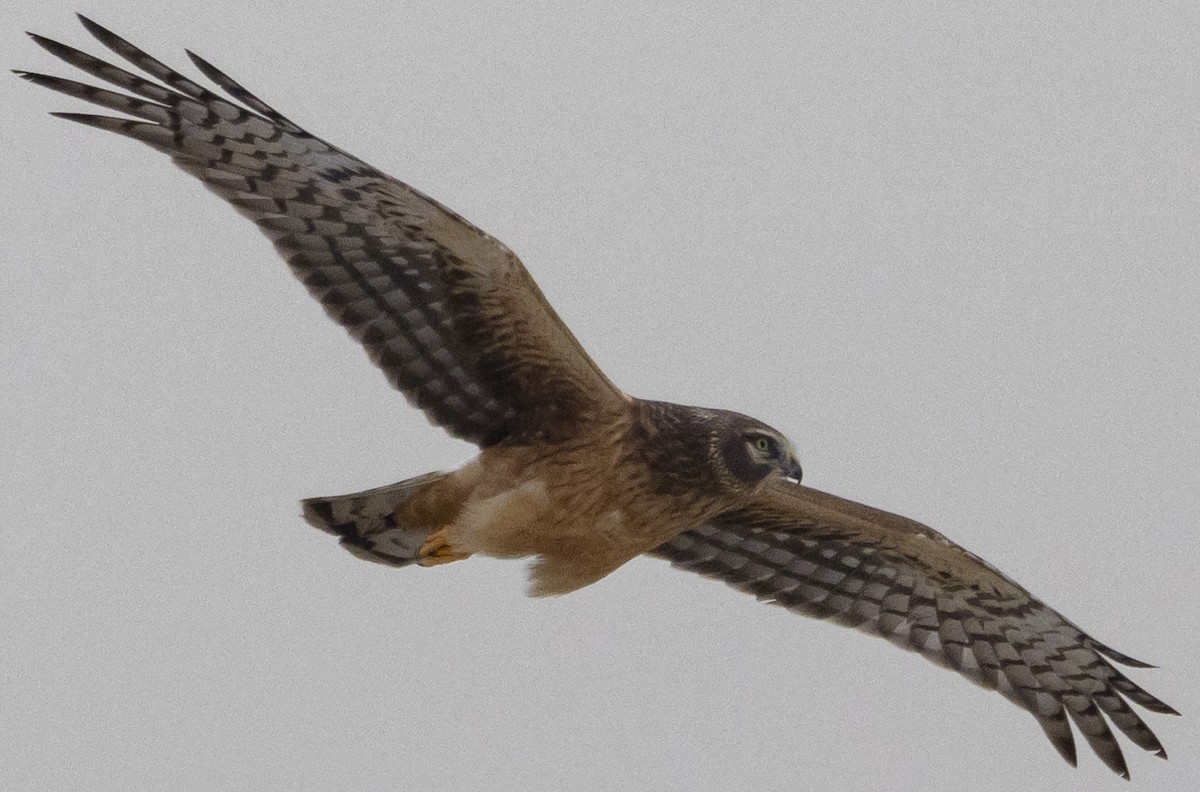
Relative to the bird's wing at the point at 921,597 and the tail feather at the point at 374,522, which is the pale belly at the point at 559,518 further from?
the bird's wing at the point at 921,597

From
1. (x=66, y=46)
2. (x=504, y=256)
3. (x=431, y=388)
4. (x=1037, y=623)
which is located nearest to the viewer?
(x=66, y=46)

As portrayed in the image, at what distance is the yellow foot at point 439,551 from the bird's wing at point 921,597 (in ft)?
4.51

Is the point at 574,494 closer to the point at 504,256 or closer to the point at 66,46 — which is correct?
the point at 504,256

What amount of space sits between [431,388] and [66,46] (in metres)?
2.10

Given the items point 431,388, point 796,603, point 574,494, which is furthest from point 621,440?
point 796,603

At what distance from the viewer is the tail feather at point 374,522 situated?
7.70 m

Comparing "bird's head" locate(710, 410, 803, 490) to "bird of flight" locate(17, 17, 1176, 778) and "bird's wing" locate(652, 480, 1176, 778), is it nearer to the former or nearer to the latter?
"bird of flight" locate(17, 17, 1176, 778)

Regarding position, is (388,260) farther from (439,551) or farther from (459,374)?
(439,551)

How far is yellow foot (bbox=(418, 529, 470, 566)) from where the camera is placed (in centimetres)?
760

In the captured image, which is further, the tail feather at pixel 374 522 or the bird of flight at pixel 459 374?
the tail feather at pixel 374 522

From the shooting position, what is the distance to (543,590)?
296 inches

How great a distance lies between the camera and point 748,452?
24.6ft

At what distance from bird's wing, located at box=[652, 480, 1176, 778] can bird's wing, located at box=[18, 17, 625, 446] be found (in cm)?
148

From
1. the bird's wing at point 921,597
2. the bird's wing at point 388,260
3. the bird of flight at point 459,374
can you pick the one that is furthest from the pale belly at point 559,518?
the bird's wing at point 921,597
